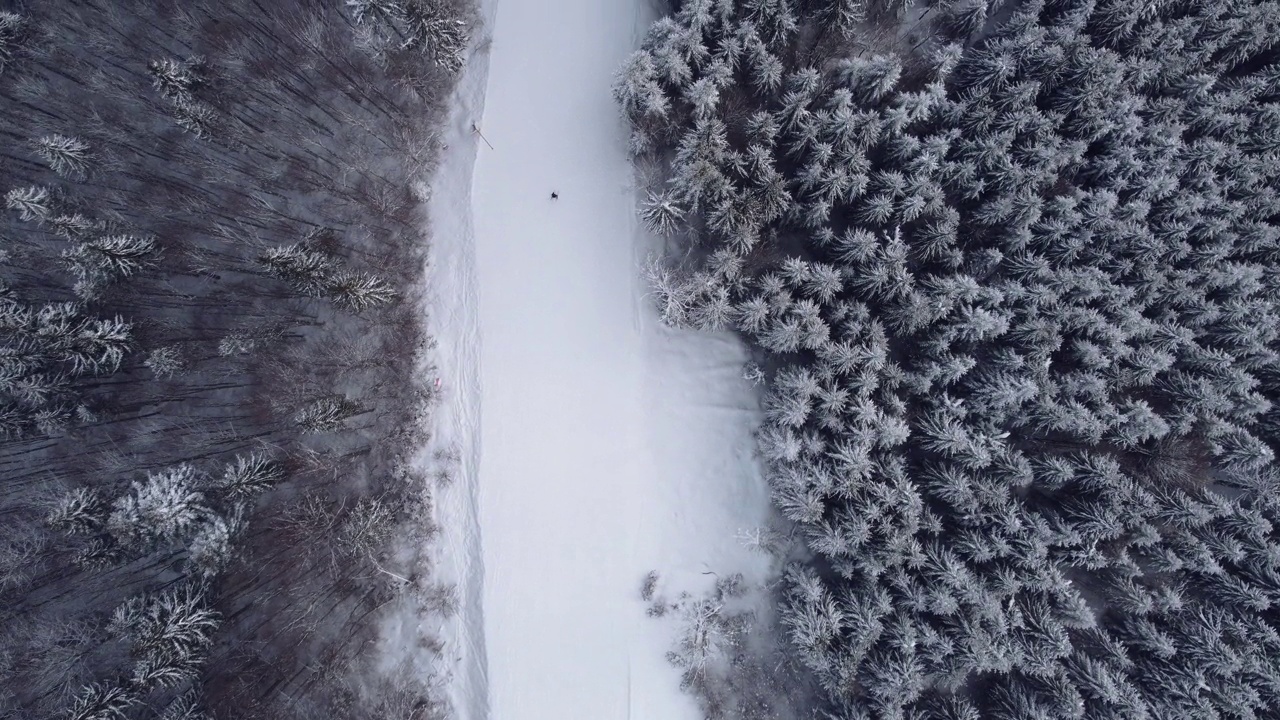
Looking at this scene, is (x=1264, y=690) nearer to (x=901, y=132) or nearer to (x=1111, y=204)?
(x=1111, y=204)

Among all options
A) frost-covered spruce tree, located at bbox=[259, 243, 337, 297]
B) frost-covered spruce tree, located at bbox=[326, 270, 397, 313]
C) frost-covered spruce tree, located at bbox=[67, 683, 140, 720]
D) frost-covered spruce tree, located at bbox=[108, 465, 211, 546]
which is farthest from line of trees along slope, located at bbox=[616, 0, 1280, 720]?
frost-covered spruce tree, located at bbox=[67, 683, 140, 720]

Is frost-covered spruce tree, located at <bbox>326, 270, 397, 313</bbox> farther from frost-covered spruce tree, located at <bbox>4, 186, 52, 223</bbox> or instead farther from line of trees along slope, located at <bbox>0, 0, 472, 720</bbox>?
frost-covered spruce tree, located at <bbox>4, 186, 52, 223</bbox>

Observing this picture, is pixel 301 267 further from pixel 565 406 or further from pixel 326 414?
pixel 565 406

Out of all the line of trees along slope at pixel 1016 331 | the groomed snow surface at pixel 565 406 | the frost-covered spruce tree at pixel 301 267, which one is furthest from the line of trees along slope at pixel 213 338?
the line of trees along slope at pixel 1016 331

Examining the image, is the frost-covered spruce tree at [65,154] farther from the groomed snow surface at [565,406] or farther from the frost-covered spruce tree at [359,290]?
the groomed snow surface at [565,406]

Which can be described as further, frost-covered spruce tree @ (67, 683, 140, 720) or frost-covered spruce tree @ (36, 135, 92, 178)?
frost-covered spruce tree @ (36, 135, 92, 178)
